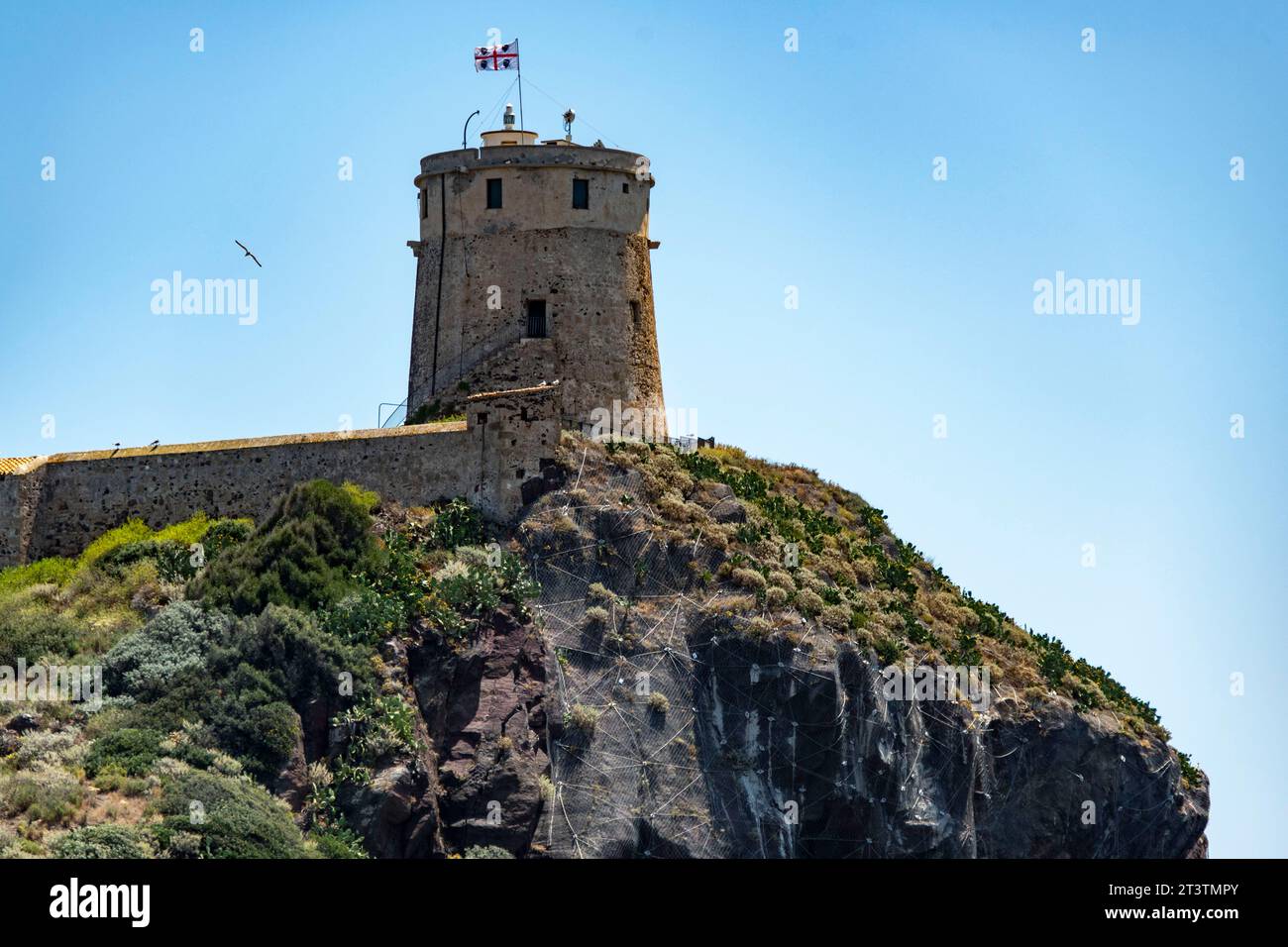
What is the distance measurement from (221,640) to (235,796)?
22.1 feet

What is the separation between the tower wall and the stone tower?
0.03 meters

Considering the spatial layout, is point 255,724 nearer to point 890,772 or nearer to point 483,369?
point 890,772

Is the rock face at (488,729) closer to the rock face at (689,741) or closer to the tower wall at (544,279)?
the rock face at (689,741)

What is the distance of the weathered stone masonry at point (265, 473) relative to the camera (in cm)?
6869

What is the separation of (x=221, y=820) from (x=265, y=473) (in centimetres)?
1672

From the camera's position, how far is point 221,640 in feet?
205

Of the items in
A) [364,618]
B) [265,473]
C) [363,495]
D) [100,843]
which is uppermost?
[265,473]

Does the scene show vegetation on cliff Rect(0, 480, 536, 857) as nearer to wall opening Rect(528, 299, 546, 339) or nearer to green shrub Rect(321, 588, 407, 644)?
green shrub Rect(321, 588, 407, 644)

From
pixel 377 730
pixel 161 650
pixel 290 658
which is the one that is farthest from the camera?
pixel 161 650

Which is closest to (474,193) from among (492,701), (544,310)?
(544,310)

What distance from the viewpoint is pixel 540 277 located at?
74750 millimetres

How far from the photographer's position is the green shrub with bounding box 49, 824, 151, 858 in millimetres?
51750

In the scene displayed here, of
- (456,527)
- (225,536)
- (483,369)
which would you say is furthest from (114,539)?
(483,369)
